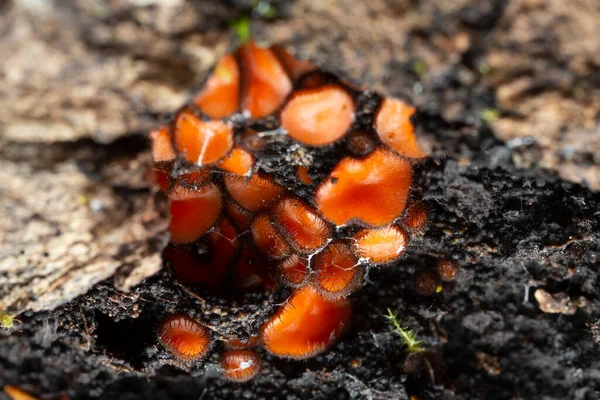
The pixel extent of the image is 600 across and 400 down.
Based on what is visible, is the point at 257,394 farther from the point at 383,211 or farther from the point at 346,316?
the point at 383,211

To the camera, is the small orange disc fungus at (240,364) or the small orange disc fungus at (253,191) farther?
the small orange disc fungus at (240,364)

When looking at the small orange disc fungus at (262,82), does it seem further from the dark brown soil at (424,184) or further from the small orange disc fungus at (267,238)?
the small orange disc fungus at (267,238)

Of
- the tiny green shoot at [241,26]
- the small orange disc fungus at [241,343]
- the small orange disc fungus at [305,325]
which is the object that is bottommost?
the small orange disc fungus at [241,343]

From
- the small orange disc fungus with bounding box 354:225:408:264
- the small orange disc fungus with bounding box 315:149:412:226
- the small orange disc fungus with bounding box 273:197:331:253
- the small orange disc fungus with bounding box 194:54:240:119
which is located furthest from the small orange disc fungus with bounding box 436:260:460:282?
the small orange disc fungus with bounding box 194:54:240:119

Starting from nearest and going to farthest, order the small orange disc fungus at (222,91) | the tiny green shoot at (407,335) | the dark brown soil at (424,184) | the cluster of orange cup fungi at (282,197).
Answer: the dark brown soil at (424,184)
the small orange disc fungus at (222,91)
the cluster of orange cup fungi at (282,197)
the tiny green shoot at (407,335)

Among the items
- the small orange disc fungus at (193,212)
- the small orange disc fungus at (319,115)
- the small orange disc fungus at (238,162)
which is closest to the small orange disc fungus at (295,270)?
the small orange disc fungus at (193,212)

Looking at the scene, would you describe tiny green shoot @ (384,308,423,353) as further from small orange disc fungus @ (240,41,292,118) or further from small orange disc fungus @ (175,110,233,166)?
small orange disc fungus @ (240,41,292,118)

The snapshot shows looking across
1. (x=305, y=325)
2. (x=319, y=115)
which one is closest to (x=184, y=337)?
(x=305, y=325)
